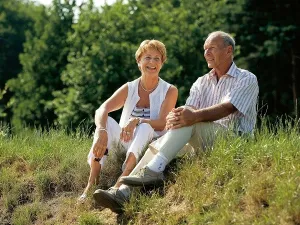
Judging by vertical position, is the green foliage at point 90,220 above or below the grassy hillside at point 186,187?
below

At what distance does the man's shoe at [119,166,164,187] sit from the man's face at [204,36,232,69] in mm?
1228

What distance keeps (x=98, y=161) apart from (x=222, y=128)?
51.4 inches

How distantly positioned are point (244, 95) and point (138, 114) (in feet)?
4.04

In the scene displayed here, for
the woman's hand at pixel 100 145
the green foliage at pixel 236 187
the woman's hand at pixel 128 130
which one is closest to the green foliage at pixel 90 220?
the green foliage at pixel 236 187

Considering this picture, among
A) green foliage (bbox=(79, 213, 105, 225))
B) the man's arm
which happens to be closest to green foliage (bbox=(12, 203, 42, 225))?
green foliage (bbox=(79, 213, 105, 225))

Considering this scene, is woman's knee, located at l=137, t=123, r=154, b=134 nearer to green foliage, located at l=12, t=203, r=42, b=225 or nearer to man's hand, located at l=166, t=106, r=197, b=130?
man's hand, located at l=166, t=106, r=197, b=130

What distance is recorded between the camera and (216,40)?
283 inches

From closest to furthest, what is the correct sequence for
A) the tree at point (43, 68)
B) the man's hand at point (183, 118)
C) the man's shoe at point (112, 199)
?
the man's shoe at point (112, 199)
the man's hand at point (183, 118)
the tree at point (43, 68)

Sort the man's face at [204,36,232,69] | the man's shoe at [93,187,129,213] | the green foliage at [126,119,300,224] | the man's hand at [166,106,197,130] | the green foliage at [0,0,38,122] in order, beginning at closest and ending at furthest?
the green foliage at [126,119,300,224] → the man's shoe at [93,187,129,213] → the man's hand at [166,106,197,130] → the man's face at [204,36,232,69] → the green foliage at [0,0,38,122]

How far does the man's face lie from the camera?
23.5 ft

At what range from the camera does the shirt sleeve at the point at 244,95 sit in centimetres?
693

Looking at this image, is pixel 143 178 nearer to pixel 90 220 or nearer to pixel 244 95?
pixel 90 220

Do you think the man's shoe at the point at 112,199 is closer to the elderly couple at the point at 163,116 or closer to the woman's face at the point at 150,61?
the elderly couple at the point at 163,116

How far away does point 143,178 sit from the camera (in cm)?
666
